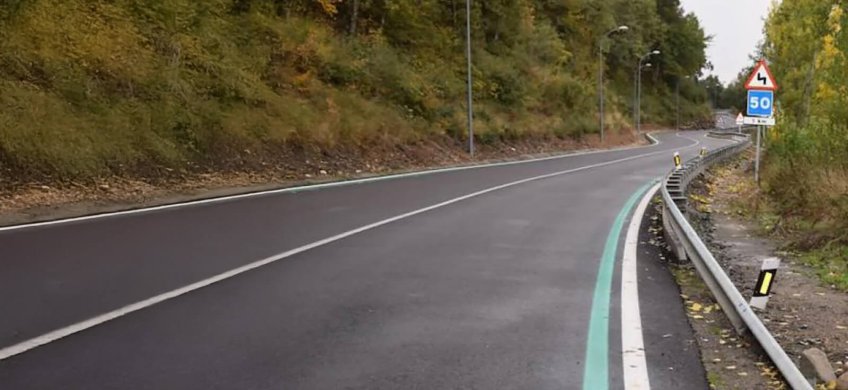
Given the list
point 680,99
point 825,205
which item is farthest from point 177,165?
point 680,99

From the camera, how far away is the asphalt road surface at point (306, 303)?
15.7 ft

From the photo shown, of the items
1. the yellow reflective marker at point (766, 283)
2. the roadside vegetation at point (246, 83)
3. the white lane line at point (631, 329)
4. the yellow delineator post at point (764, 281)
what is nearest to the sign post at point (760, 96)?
Answer: the white lane line at point (631, 329)

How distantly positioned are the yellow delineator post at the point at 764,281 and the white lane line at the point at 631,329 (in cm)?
99

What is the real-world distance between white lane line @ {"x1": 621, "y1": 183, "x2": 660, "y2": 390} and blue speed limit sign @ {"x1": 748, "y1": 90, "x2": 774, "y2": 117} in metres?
8.00

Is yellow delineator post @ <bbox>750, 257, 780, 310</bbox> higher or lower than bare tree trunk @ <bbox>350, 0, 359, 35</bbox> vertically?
lower

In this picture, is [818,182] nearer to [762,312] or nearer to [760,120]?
[760,120]

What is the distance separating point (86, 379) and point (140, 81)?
15.5 m

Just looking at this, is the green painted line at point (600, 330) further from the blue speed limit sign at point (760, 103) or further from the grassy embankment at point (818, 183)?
the blue speed limit sign at point (760, 103)

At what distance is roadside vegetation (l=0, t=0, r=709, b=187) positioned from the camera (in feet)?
50.8

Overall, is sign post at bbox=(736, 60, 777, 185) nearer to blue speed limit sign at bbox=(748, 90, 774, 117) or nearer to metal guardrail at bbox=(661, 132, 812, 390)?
blue speed limit sign at bbox=(748, 90, 774, 117)

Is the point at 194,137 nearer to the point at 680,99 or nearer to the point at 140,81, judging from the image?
the point at 140,81

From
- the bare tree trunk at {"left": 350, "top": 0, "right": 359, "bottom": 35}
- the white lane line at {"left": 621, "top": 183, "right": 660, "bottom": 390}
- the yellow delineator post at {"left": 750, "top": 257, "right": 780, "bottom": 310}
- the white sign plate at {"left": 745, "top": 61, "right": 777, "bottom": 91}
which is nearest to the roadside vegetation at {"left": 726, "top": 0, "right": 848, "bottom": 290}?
the white sign plate at {"left": 745, "top": 61, "right": 777, "bottom": 91}

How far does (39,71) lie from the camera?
16.0 m

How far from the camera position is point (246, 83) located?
22.5 metres
